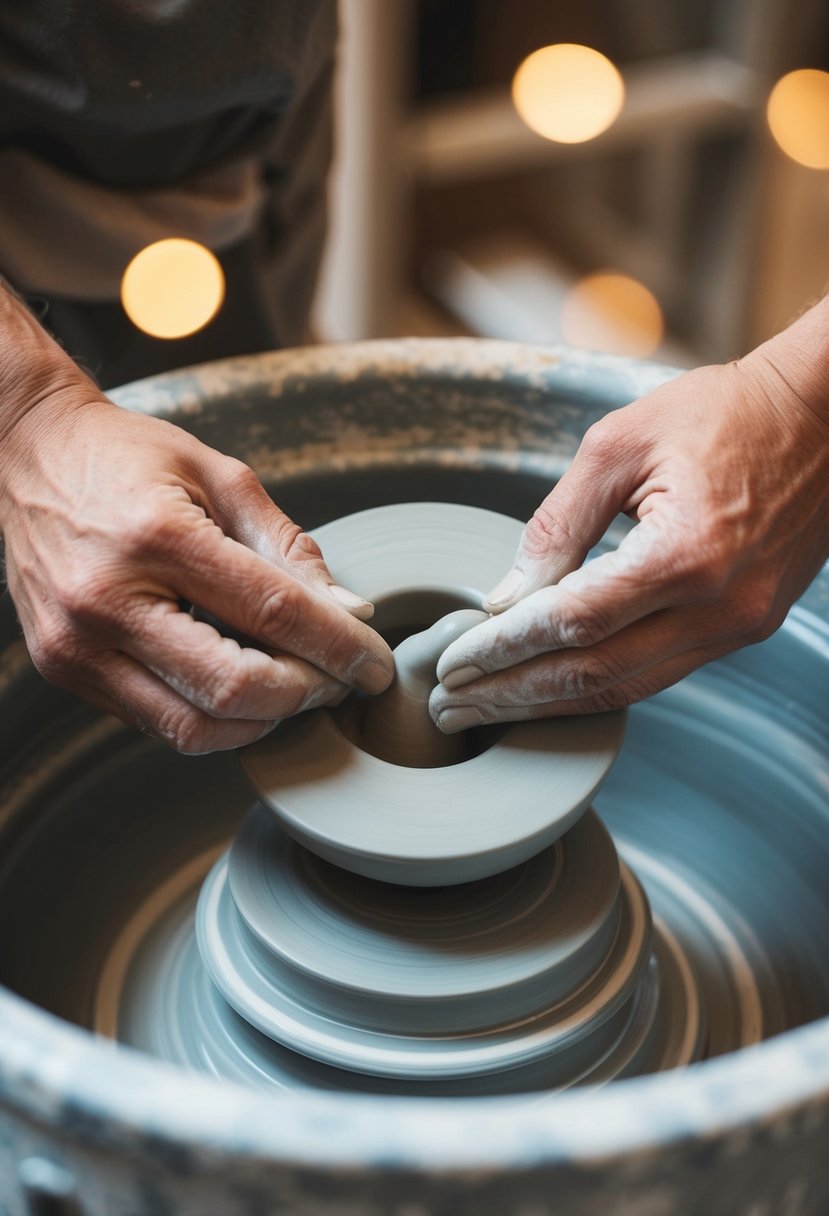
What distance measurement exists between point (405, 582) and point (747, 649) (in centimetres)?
36

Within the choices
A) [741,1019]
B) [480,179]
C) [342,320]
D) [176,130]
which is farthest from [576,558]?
[480,179]

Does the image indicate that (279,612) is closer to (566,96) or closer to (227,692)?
(227,692)

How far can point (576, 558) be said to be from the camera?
865 millimetres

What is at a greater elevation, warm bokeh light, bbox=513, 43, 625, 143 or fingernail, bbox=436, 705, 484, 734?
warm bokeh light, bbox=513, 43, 625, 143

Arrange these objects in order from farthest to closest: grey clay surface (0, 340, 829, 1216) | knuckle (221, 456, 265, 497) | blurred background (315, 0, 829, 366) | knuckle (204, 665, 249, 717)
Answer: blurred background (315, 0, 829, 366) → grey clay surface (0, 340, 829, 1216) → knuckle (221, 456, 265, 497) → knuckle (204, 665, 249, 717)

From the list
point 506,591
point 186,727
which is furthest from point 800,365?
point 186,727

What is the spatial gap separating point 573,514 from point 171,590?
27 cm

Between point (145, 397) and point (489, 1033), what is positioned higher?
point (145, 397)

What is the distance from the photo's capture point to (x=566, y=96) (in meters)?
2.54

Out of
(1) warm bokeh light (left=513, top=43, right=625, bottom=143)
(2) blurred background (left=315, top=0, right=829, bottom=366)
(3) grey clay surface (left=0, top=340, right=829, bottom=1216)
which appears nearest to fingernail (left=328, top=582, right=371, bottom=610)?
(3) grey clay surface (left=0, top=340, right=829, bottom=1216)

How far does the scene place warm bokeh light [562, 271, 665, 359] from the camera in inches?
112

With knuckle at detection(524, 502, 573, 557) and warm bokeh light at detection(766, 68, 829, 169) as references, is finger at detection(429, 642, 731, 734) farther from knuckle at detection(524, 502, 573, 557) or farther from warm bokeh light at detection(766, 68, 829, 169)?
warm bokeh light at detection(766, 68, 829, 169)

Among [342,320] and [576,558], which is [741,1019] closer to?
[576,558]

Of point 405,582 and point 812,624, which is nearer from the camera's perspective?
point 405,582
